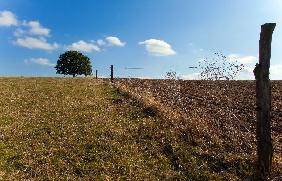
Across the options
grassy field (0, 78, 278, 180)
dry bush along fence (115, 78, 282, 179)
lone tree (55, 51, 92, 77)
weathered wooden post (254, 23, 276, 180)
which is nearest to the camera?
weathered wooden post (254, 23, 276, 180)

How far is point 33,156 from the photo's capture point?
16781 millimetres

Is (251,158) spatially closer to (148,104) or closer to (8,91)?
(148,104)

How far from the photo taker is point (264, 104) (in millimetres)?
15086

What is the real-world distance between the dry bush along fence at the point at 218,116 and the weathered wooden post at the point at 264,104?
482mm

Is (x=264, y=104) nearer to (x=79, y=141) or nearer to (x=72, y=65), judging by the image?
(x=79, y=141)

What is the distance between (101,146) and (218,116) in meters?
6.50

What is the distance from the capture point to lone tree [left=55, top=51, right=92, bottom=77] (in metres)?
95.8

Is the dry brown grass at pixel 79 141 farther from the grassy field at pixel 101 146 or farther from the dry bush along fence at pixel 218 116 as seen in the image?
the dry bush along fence at pixel 218 116

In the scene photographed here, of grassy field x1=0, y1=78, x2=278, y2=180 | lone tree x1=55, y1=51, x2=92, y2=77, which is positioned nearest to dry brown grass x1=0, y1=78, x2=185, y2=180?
grassy field x1=0, y1=78, x2=278, y2=180

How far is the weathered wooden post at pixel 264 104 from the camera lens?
14.9 metres

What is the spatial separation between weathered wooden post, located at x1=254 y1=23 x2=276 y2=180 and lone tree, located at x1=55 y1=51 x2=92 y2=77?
81.9 metres

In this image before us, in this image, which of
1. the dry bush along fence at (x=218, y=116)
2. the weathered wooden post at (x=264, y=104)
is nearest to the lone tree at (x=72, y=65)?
the dry bush along fence at (x=218, y=116)

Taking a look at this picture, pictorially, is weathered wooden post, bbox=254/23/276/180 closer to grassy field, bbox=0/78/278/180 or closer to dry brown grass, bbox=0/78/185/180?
grassy field, bbox=0/78/278/180

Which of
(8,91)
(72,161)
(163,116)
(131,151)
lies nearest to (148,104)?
(163,116)
